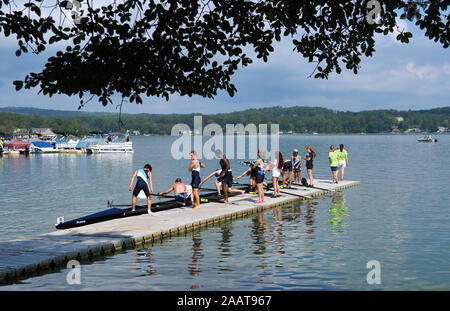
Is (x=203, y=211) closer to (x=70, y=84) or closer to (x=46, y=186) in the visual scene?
(x=70, y=84)

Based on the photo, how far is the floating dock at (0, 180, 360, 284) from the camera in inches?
459

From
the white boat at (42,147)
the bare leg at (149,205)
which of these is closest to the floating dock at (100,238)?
the bare leg at (149,205)

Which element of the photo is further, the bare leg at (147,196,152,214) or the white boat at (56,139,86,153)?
the white boat at (56,139,86,153)

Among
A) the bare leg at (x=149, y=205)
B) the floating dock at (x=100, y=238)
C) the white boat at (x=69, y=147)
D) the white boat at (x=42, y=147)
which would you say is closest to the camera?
the floating dock at (x=100, y=238)

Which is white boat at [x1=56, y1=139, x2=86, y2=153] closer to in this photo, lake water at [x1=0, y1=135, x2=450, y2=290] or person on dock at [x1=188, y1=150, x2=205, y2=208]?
lake water at [x1=0, y1=135, x2=450, y2=290]

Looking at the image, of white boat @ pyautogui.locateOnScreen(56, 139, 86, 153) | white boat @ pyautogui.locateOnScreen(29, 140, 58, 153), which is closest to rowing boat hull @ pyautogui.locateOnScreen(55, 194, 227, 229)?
white boat @ pyautogui.locateOnScreen(56, 139, 86, 153)

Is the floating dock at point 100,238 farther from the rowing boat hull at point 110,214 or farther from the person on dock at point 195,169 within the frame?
the person on dock at point 195,169

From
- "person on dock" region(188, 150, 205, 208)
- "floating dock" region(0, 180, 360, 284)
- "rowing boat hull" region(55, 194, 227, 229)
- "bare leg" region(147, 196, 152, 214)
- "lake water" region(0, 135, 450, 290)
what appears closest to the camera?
"lake water" region(0, 135, 450, 290)

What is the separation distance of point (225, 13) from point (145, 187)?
9117 millimetres

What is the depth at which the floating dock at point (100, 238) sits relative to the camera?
459 inches

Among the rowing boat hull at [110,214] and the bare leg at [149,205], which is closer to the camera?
the rowing boat hull at [110,214]

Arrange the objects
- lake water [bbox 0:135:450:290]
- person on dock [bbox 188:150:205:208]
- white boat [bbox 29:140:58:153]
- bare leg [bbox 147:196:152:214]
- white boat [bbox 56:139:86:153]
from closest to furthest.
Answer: lake water [bbox 0:135:450:290] < bare leg [bbox 147:196:152:214] < person on dock [bbox 188:150:205:208] < white boat [bbox 56:139:86:153] < white boat [bbox 29:140:58:153]

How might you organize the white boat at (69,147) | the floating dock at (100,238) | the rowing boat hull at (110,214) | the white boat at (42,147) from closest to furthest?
the floating dock at (100,238) → the rowing boat hull at (110,214) → the white boat at (69,147) → the white boat at (42,147)
